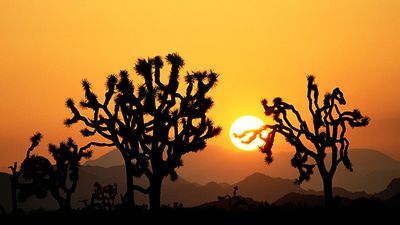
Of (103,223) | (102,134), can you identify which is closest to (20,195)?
(102,134)

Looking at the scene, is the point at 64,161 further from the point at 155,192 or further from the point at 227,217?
the point at 227,217

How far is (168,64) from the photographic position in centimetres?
2252

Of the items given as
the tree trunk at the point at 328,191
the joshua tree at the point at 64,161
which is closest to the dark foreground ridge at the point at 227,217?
the tree trunk at the point at 328,191

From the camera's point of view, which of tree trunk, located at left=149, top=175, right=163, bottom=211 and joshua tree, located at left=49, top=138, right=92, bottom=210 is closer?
tree trunk, located at left=149, top=175, right=163, bottom=211

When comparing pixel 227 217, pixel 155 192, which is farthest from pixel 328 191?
pixel 227 217

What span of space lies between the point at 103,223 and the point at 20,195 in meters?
18.6

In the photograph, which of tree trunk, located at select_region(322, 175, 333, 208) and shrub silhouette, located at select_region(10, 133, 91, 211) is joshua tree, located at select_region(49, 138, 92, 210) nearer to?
shrub silhouette, located at select_region(10, 133, 91, 211)

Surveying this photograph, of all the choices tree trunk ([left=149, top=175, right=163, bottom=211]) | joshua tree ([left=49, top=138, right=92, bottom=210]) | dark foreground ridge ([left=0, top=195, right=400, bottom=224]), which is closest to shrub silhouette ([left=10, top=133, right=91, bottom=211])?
joshua tree ([left=49, top=138, right=92, bottom=210])

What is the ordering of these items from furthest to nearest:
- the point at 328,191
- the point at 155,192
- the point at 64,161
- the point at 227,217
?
the point at 64,161
the point at 328,191
the point at 155,192
the point at 227,217

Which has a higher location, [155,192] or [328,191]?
[155,192]

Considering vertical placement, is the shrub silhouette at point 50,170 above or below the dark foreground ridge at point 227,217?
above

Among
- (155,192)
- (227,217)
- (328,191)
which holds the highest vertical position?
(155,192)

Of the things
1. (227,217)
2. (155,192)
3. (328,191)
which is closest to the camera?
(227,217)

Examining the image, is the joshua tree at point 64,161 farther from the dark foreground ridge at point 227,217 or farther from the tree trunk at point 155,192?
the dark foreground ridge at point 227,217
